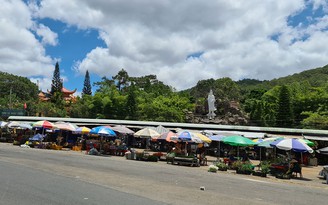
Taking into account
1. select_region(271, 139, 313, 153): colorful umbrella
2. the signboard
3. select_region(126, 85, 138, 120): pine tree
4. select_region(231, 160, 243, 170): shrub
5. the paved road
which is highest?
select_region(126, 85, 138, 120): pine tree

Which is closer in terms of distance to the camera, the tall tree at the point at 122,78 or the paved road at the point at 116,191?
the paved road at the point at 116,191

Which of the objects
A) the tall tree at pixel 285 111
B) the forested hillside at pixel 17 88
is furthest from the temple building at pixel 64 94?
the tall tree at pixel 285 111

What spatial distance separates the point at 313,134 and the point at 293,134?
6.66 ft

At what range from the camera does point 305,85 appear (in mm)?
69938

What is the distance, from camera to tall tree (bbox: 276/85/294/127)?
2142 inches

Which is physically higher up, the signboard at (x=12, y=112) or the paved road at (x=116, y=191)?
the signboard at (x=12, y=112)

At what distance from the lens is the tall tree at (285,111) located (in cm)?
5441

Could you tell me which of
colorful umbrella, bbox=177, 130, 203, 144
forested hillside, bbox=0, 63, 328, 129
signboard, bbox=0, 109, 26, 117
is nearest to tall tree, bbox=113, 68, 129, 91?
forested hillside, bbox=0, 63, 328, 129

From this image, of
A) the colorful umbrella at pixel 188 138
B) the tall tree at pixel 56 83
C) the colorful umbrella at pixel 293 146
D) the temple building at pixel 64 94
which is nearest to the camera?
the colorful umbrella at pixel 293 146

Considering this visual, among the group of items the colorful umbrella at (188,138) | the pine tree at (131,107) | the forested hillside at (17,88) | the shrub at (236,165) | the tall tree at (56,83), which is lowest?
the shrub at (236,165)

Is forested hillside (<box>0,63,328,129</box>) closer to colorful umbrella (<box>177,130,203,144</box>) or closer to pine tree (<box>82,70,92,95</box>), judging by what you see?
pine tree (<box>82,70,92,95</box>)

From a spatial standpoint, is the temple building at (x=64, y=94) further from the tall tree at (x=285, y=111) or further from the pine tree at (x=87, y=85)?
the tall tree at (x=285, y=111)

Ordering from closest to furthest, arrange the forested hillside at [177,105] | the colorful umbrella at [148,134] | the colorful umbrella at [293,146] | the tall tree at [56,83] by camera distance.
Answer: the colorful umbrella at [293,146]
the colorful umbrella at [148,134]
the forested hillside at [177,105]
the tall tree at [56,83]

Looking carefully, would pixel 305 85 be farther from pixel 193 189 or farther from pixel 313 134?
pixel 193 189
